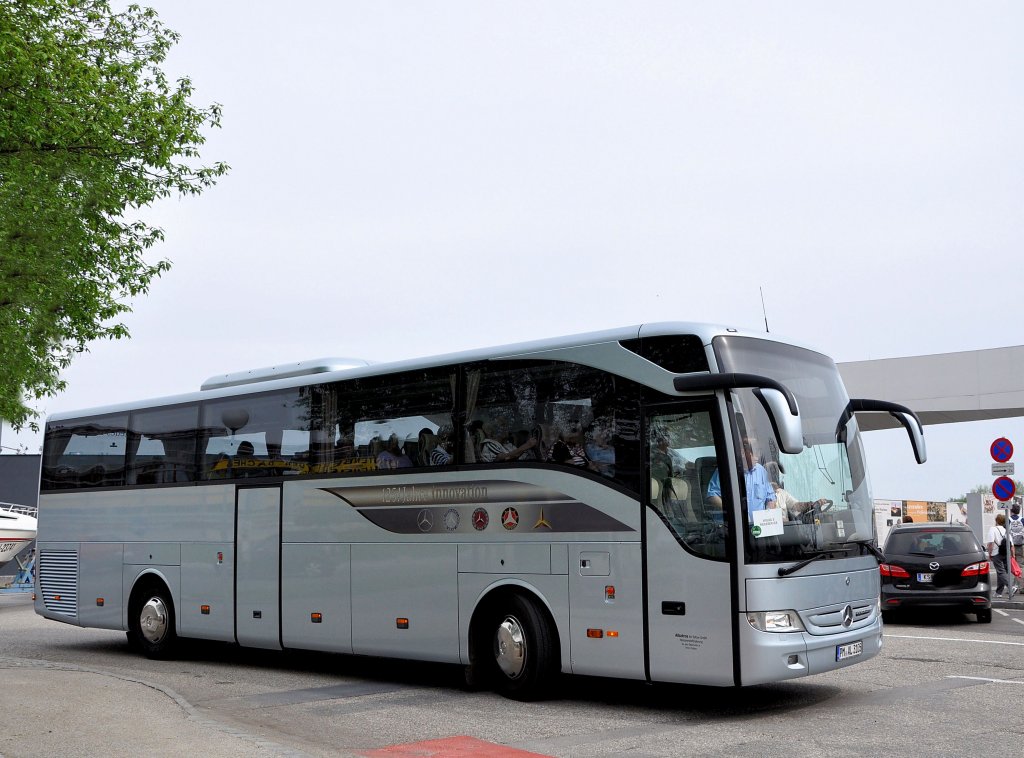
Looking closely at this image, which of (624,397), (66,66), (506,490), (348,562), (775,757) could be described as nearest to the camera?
(775,757)

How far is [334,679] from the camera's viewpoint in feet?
41.7

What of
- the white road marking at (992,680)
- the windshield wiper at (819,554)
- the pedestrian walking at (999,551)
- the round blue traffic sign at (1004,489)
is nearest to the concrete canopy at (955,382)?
the pedestrian walking at (999,551)

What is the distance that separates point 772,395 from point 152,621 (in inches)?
388

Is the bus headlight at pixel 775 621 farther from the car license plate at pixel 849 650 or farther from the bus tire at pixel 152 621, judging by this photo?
the bus tire at pixel 152 621

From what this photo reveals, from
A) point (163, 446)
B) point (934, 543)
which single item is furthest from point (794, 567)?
point (934, 543)

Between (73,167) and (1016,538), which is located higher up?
(73,167)

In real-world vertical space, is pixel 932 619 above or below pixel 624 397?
below

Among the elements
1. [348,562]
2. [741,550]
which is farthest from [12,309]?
[741,550]

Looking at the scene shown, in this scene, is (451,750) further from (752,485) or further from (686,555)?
(752,485)

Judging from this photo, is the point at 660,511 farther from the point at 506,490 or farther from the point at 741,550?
the point at 506,490

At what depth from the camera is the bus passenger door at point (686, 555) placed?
9.16 metres

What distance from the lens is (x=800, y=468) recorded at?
31.2ft

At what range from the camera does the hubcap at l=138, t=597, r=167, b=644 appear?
49.7 ft

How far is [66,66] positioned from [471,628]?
473 inches
